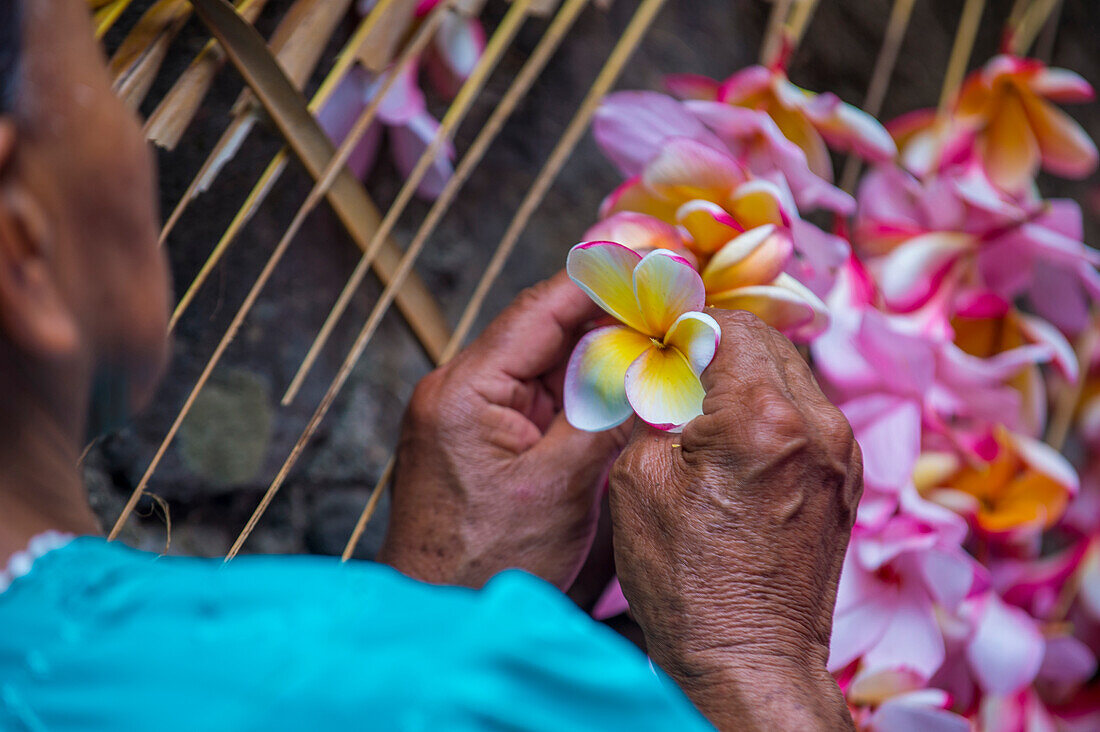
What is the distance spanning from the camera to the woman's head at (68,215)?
0.30 m

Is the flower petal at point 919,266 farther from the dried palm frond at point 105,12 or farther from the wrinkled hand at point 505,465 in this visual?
the dried palm frond at point 105,12

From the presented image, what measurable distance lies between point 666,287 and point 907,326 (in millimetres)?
306

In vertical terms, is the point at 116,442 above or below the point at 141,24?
below

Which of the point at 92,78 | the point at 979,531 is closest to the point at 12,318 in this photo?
the point at 92,78

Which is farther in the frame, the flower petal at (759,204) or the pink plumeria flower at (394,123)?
the pink plumeria flower at (394,123)

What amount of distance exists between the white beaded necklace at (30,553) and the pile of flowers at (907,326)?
0.78ft

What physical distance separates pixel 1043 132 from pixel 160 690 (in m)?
0.75

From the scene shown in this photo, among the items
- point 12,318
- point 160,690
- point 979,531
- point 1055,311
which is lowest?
point 979,531

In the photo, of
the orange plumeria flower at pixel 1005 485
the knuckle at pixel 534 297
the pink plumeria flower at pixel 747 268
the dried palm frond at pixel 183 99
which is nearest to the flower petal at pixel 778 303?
the pink plumeria flower at pixel 747 268

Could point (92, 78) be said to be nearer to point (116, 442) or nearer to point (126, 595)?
point (126, 595)

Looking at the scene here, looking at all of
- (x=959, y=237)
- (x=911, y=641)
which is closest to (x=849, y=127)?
(x=959, y=237)

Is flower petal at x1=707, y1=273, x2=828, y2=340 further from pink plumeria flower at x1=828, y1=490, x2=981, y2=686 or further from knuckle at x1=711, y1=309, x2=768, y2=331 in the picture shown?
pink plumeria flower at x1=828, y1=490, x2=981, y2=686

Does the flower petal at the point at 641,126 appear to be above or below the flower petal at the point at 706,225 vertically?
above

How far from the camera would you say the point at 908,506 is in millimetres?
600
